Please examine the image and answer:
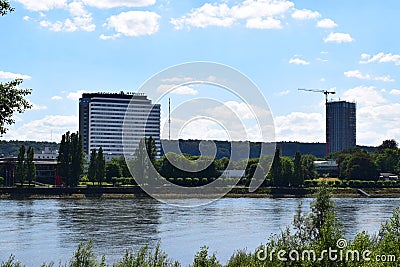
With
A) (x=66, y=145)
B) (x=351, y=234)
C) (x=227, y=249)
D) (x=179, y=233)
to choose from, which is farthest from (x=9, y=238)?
(x=66, y=145)

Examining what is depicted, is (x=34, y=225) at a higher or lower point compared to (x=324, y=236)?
lower

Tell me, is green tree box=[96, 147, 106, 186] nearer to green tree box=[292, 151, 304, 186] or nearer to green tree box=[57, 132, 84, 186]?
green tree box=[57, 132, 84, 186]

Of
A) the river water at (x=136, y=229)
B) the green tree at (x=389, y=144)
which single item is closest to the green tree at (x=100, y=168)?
the river water at (x=136, y=229)

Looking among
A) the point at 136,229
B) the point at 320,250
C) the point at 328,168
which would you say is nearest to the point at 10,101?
the point at 320,250

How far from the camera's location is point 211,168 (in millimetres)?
108875

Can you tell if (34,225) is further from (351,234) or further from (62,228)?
(351,234)

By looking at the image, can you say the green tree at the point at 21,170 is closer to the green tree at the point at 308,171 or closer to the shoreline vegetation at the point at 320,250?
the green tree at the point at 308,171

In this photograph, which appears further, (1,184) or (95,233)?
(1,184)

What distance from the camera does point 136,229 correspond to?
1841 inches

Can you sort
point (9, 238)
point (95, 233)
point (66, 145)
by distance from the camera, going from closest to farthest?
1. point (9, 238)
2. point (95, 233)
3. point (66, 145)

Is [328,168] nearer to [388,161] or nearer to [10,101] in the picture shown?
[388,161]

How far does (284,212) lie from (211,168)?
45572mm

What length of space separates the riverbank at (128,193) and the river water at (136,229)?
→ 78.8 ft

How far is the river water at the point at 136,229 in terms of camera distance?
35750 millimetres
